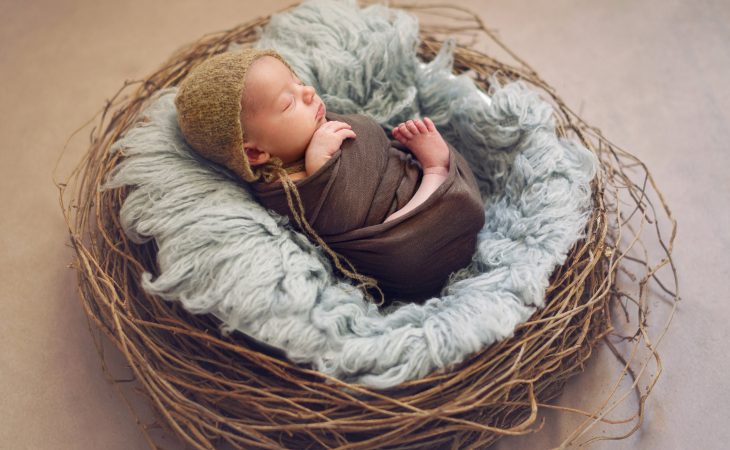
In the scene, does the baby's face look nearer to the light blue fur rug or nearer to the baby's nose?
the baby's nose

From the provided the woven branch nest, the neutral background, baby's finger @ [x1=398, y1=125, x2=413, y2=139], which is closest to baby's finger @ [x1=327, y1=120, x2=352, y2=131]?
baby's finger @ [x1=398, y1=125, x2=413, y2=139]

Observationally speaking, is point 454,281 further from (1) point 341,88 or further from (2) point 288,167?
(1) point 341,88

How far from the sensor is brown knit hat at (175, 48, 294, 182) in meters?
0.99

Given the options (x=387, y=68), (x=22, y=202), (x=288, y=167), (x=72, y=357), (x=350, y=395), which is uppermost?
(x=387, y=68)

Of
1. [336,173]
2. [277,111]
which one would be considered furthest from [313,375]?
[277,111]

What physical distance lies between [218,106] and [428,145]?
41 centimetres

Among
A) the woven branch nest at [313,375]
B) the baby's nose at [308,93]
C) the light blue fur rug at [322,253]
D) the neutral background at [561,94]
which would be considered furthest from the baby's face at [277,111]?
the neutral background at [561,94]

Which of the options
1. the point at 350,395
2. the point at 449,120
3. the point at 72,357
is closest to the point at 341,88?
the point at 449,120

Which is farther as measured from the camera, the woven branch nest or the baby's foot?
the baby's foot

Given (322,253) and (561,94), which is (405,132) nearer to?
(322,253)

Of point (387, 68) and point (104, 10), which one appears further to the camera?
point (104, 10)

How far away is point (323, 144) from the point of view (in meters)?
1.08

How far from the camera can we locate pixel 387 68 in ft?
4.20

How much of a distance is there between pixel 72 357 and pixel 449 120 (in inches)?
37.3
